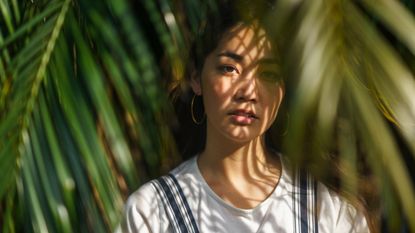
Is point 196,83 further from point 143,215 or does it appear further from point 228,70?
point 143,215

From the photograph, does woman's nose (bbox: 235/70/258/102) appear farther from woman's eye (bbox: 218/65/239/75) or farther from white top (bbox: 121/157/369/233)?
white top (bbox: 121/157/369/233)

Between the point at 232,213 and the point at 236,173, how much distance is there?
0.07m

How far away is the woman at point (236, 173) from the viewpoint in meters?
1.16

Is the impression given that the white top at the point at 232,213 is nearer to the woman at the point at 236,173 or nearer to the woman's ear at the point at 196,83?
the woman at the point at 236,173

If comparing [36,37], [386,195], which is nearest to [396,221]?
[386,195]

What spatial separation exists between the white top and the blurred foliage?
0.03 m

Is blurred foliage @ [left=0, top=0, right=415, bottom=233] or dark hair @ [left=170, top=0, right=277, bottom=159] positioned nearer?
blurred foliage @ [left=0, top=0, right=415, bottom=233]

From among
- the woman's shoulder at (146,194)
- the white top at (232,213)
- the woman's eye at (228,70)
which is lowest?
the white top at (232,213)

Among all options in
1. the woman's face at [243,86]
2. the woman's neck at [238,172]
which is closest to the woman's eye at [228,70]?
the woman's face at [243,86]

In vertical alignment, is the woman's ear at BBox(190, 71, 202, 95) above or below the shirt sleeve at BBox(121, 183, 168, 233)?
above

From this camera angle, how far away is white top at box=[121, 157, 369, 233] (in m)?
1.18

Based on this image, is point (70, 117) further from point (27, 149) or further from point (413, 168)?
point (413, 168)

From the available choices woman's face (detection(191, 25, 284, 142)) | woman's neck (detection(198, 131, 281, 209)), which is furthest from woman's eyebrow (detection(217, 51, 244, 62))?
woman's neck (detection(198, 131, 281, 209))

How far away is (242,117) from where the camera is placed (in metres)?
1.16
